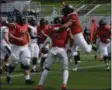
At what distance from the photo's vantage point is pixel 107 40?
18.2m

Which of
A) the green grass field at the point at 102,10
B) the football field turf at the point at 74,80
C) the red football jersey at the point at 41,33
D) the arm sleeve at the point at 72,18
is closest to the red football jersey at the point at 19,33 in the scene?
the football field turf at the point at 74,80

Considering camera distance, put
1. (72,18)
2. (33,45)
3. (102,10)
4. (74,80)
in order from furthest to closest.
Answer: (102,10) < (33,45) < (74,80) < (72,18)

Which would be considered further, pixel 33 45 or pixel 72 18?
pixel 33 45

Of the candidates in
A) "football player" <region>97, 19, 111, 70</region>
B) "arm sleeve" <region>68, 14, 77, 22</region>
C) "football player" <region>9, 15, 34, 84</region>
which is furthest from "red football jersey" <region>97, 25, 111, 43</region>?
"arm sleeve" <region>68, 14, 77, 22</region>

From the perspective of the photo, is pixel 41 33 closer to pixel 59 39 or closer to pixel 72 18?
pixel 59 39

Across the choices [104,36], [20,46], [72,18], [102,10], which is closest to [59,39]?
[72,18]

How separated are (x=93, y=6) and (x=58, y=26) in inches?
1595

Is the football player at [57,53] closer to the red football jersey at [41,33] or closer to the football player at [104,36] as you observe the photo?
the football player at [104,36]

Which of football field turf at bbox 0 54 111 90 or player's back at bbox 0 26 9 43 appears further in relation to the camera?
player's back at bbox 0 26 9 43

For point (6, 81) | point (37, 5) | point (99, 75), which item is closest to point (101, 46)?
point (99, 75)

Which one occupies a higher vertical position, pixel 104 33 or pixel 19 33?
pixel 19 33

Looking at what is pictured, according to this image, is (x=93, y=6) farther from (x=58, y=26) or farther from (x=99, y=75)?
(x=58, y=26)

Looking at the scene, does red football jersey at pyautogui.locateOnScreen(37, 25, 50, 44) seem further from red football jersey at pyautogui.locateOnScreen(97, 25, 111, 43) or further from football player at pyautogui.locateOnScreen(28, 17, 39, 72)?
red football jersey at pyautogui.locateOnScreen(97, 25, 111, 43)

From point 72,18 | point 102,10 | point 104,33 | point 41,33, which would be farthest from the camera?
point 102,10
